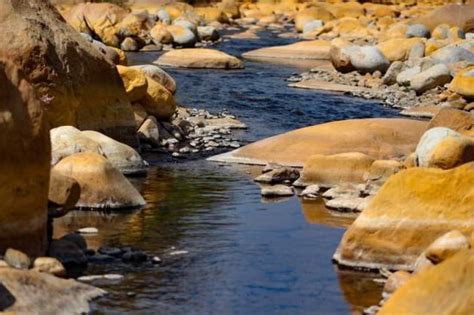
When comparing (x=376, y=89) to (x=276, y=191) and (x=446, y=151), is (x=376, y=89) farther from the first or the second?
(x=446, y=151)

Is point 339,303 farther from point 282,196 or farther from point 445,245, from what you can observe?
point 282,196

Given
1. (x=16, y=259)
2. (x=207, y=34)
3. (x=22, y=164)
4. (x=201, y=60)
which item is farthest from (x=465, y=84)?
(x=207, y=34)

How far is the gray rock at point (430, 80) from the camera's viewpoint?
3312 cm

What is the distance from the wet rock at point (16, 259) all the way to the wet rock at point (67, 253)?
98 cm

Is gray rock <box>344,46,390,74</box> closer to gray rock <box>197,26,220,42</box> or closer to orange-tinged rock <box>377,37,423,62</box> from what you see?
orange-tinged rock <box>377,37,423,62</box>

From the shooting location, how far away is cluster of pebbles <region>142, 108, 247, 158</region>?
2297 centimetres

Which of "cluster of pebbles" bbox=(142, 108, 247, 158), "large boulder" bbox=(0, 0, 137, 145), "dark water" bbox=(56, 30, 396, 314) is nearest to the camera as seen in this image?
"dark water" bbox=(56, 30, 396, 314)

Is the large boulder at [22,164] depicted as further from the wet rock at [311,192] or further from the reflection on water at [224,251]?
the wet rock at [311,192]

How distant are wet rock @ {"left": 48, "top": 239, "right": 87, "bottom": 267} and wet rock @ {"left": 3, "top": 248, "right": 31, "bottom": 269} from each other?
38.7 inches

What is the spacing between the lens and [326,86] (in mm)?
35375

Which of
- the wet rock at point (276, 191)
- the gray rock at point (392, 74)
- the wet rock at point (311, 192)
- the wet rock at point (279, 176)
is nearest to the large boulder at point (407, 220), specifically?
the wet rock at point (311, 192)

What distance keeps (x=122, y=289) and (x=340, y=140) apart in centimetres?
965

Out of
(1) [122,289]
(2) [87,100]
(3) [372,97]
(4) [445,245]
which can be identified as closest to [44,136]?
(1) [122,289]

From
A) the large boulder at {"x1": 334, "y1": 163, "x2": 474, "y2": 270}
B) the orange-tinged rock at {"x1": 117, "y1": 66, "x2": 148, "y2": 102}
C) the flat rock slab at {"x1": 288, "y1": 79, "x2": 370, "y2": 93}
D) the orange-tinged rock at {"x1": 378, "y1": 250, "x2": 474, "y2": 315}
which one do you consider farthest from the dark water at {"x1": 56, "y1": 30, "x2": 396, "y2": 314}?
the flat rock slab at {"x1": 288, "y1": 79, "x2": 370, "y2": 93}
